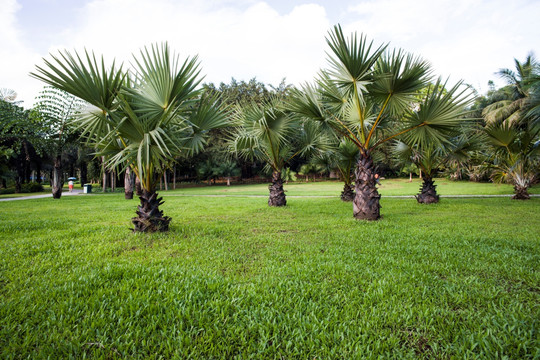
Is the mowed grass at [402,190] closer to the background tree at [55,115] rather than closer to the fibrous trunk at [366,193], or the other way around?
the fibrous trunk at [366,193]

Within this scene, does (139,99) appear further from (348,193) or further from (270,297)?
(348,193)

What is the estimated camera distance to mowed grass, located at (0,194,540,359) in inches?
72.8

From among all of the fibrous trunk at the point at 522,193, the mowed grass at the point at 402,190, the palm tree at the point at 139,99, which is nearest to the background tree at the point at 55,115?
the mowed grass at the point at 402,190

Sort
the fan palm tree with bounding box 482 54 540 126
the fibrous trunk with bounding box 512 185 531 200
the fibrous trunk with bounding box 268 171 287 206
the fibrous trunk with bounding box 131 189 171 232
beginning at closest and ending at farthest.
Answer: the fibrous trunk with bounding box 131 189 171 232, the fibrous trunk with bounding box 268 171 287 206, the fibrous trunk with bounding box 512 185 531 200, the fan palm tree with bounding box 482 54 540 126

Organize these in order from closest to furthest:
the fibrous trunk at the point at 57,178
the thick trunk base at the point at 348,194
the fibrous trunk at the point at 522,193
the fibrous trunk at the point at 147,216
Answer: the fibrous trunk at the point at 147,216 → the fibrous trunk at the point at 522,193 → the thick trunk base at the point at 348,194 → the fibrous trunk at the point at 57,178

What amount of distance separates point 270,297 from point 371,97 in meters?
6.03

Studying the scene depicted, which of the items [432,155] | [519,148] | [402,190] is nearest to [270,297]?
[432,155]

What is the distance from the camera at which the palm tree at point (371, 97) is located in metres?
5.71

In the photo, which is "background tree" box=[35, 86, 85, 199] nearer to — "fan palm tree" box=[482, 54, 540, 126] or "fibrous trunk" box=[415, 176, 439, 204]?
"fibrous trunk" box=[415, 176, 439, 204]

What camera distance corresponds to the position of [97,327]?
2.04 m

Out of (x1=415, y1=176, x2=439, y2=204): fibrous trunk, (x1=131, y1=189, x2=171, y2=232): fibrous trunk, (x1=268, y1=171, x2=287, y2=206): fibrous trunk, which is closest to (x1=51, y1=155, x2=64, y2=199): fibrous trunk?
(x1=268, y1=171, x2=287, y2=206): fibrous trunk

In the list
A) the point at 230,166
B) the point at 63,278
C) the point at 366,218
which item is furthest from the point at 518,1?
the point at 230,166

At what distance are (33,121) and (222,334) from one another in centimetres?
1723

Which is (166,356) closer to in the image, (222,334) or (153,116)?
(222,334)
